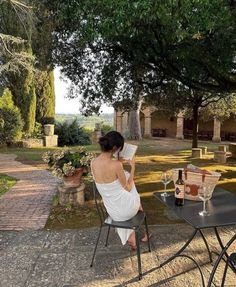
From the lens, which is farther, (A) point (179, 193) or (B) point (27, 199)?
(B) point (27, 199)

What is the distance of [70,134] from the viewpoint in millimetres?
19062

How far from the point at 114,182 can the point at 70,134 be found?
52.3 feet

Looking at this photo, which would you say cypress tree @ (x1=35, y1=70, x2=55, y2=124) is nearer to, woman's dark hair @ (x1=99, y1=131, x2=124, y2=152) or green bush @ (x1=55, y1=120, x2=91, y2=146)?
green bush @ (x1=55, y1=120, x2=91, y2=146)

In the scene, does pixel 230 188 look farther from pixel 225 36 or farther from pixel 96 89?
pixel 96 89

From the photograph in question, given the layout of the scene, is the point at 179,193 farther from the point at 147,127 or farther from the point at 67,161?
the point at 147,127

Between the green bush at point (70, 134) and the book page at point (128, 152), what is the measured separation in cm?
1527

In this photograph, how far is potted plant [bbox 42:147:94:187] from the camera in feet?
17.8

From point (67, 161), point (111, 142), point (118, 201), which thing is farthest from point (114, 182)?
point (67, 161)

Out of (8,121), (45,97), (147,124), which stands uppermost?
(45,97)

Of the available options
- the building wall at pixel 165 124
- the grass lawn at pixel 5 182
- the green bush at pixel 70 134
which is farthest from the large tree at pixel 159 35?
the building wall at pixel 165 124

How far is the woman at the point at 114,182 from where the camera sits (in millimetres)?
3377

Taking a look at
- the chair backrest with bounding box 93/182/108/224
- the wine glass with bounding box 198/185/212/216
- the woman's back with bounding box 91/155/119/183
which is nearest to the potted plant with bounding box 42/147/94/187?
the chair backrest with bounding box 93/182/108/224

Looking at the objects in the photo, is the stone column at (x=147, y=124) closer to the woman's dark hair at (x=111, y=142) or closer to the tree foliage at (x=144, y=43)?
the tree foliage at (x=144, y=43)

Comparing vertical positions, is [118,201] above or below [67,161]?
below
